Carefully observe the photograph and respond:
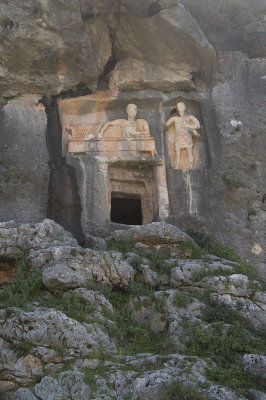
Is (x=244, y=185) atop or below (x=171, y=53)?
below

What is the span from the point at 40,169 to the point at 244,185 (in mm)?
5945

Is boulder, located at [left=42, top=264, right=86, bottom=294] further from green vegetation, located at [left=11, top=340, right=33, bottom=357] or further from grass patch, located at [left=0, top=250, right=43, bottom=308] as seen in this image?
green vegetation, located at [left=11, top=340, right=33, bottom=357]

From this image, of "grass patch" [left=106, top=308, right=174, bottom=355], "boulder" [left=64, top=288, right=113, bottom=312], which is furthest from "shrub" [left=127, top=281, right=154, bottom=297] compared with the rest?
"boulder" [left=64, top=288, right=113, bottom=312]

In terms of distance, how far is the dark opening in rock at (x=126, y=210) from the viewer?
58.9 ft

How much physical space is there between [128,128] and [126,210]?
3.05m

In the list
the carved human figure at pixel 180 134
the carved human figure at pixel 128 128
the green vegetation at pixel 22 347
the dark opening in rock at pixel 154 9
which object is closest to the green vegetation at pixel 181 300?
the green vegetation at pixel 22 347

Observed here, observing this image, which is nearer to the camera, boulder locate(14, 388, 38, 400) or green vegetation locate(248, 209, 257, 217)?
boulder locate(14, 388, 38, 400)

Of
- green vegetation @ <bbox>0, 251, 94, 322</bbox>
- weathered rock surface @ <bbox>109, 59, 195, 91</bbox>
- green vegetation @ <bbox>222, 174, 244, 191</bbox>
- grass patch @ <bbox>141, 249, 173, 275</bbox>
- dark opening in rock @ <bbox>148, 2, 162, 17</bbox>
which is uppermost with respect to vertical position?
dark opening in rock @ <bbox>148, 2, 162, 17</bbox>

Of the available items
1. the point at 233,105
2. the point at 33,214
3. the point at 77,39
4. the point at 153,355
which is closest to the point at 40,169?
the point at 33,214

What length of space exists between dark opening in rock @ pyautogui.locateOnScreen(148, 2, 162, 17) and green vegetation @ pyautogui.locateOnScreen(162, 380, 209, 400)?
12.1m

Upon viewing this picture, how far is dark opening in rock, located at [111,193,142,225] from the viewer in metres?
17.9

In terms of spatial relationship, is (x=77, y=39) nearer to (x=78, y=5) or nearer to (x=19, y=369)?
(x=78, y=5)

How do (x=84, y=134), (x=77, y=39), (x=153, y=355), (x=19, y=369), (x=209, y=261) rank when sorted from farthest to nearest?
(x=84, y=134)
(x=77, y=39)
(x=209, y=261)
(x=153, y=355)
(x=19, y=369)

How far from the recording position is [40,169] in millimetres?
15594
